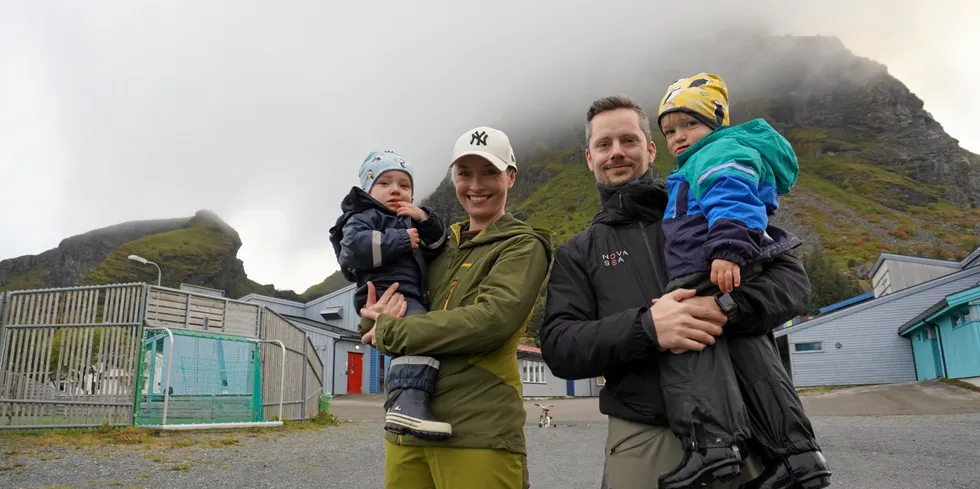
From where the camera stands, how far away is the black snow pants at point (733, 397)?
1571 millimetres

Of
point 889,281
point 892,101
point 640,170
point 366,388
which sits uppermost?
point 892,101

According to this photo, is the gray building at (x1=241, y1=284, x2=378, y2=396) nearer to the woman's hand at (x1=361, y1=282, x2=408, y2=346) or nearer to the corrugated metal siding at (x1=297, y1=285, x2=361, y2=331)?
the corrugated metal siding at (x1=297, y1=285, x2=361, y2=331)

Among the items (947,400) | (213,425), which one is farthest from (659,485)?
(947,400)

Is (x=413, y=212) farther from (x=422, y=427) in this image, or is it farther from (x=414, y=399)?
(x=422, y=427)

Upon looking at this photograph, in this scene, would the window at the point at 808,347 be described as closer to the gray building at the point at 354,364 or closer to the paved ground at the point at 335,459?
the gray building at the point at 354,364

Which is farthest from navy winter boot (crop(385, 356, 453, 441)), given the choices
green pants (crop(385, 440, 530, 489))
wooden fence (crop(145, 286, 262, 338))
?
wooden fence (crop(145, 286, 262, 338))

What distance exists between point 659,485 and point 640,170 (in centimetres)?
117

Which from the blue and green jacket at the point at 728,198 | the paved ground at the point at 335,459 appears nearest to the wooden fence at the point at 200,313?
the paved ground at the point at 335,459

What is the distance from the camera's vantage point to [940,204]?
100438mm

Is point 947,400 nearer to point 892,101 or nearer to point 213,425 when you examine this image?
point 213,425

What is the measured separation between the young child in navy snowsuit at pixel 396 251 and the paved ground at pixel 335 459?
4064 mm

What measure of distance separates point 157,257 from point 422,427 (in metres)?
145

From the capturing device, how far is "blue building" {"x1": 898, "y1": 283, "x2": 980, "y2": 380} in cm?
1858

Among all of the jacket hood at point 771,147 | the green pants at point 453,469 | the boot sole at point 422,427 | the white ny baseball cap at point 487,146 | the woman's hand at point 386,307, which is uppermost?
the white ny baseball cap at point 487,146
